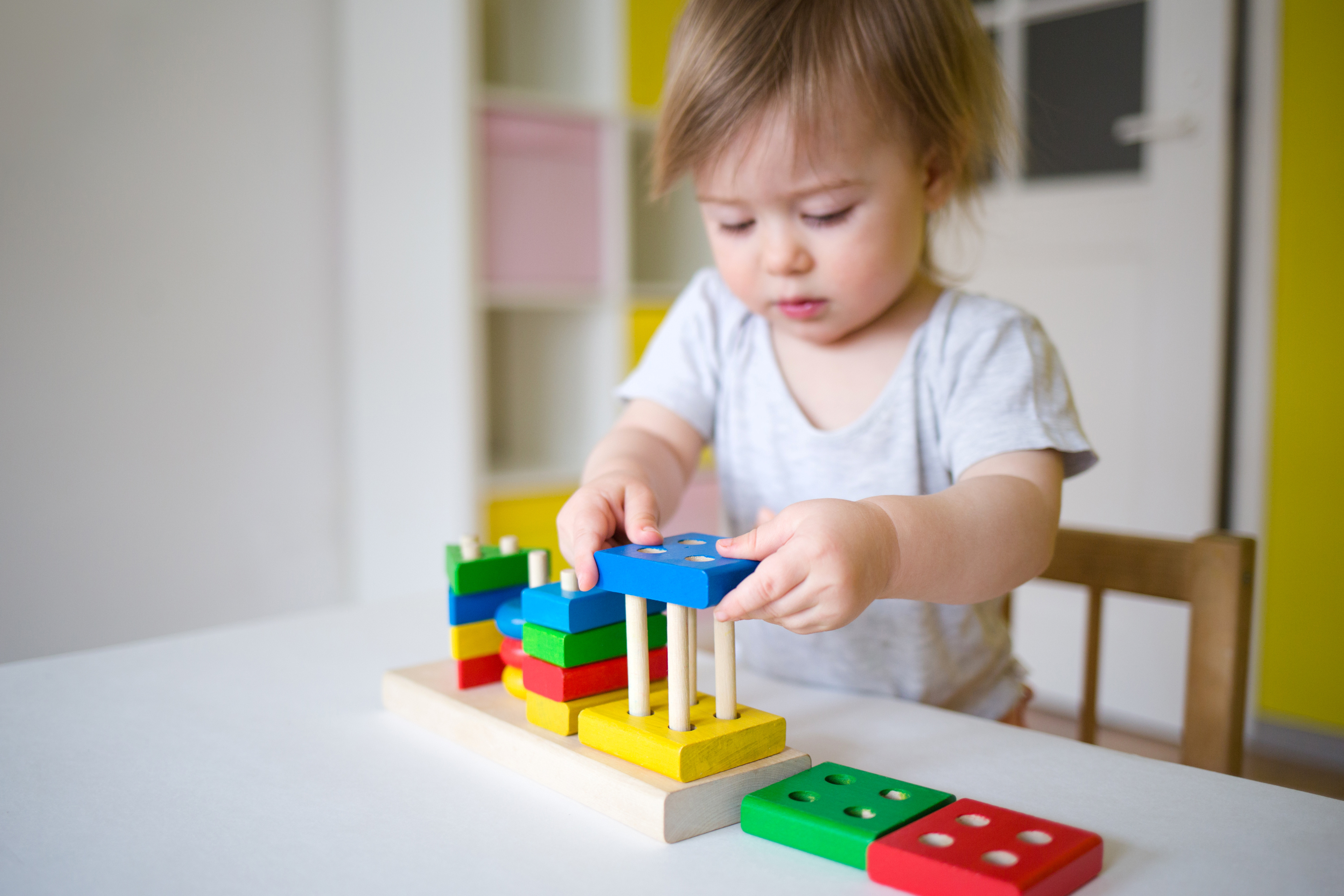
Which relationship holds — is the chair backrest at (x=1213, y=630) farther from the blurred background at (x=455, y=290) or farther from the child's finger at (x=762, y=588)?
the blurred background at (x=455, y=290)

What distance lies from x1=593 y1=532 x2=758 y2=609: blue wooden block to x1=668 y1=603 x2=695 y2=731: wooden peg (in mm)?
16

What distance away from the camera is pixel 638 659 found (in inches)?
19.0

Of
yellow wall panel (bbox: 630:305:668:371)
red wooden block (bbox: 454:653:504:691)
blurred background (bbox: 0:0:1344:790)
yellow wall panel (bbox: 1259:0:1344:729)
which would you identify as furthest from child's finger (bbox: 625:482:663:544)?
yellow wall panel (bbox: 1259:0:1344:729)

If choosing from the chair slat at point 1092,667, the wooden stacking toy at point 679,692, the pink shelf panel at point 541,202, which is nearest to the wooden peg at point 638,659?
the wooden stacking toy at point 679,692

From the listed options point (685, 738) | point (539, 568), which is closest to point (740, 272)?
point (539, 568)

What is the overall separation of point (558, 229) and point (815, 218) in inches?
44.8

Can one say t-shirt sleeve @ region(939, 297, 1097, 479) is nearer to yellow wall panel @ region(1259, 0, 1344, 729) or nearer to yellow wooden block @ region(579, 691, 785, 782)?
yellow wooden block @ region(579, 691, 785, 782)

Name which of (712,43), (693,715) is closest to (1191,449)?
(712,43)

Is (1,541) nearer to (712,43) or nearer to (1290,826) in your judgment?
(712,43)

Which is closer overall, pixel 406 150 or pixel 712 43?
pixel 712 43

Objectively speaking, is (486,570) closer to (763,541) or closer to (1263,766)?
(763,541)

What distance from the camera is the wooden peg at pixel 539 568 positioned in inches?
23.1

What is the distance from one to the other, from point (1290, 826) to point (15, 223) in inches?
65.1

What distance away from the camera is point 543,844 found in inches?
16.6
